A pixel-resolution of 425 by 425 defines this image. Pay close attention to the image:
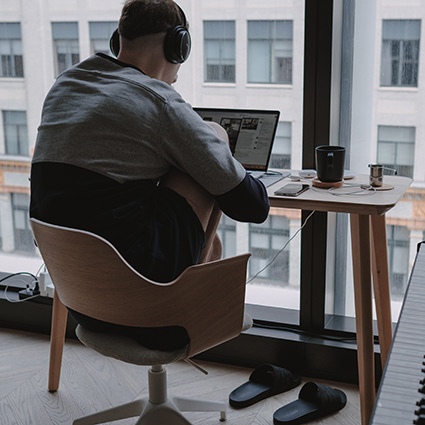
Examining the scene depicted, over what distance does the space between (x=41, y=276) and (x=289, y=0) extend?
1.38 metres

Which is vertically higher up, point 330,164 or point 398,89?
point 398,89

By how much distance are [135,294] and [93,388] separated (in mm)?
917

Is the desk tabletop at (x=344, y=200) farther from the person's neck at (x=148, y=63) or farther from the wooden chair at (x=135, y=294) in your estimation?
the person's neck at (x=148, y=63)

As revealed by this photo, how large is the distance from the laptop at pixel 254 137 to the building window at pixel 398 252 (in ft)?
1.61

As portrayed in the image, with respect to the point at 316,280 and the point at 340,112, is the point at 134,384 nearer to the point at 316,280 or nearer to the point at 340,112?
the point at 316,280

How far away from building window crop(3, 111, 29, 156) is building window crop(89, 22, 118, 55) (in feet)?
1.39

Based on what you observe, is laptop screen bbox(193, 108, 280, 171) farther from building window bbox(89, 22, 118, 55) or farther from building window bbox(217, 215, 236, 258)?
building window bbox(89, 22, 118, 55)

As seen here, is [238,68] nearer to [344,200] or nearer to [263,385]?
[344,200]

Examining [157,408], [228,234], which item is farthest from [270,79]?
[157,408]

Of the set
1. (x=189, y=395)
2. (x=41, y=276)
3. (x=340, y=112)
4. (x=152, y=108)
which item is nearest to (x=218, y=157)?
(x=152, y=108)

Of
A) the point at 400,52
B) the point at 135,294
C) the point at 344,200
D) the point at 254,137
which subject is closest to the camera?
the point at 135,294

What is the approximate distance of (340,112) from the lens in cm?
219

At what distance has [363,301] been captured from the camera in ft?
5.86

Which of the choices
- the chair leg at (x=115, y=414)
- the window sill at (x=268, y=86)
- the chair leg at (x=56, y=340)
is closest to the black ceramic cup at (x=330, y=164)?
the window sill at (x=268, y=86)
